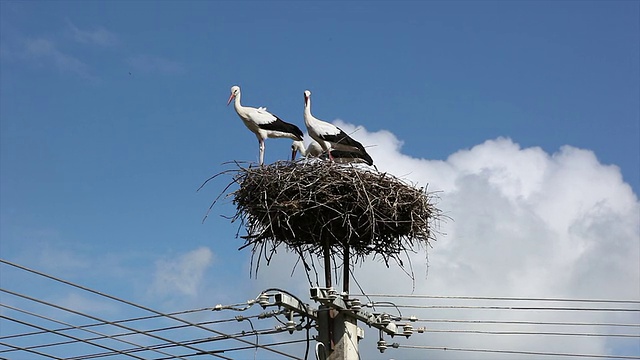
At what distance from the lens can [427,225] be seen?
33.1 ft

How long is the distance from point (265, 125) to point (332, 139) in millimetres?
1057

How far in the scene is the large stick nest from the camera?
9438mm

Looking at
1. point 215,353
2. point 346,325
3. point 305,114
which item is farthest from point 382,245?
point 305,114

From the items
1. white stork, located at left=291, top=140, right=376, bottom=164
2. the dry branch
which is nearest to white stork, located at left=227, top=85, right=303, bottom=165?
white stork, located at left=291, top=140, right=376, bottom=164

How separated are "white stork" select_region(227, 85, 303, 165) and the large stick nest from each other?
2.90 m

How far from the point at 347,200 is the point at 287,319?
150cm

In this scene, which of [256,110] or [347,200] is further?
[256,110]

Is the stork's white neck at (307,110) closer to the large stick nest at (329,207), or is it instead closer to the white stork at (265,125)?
the white stork at (265,125)

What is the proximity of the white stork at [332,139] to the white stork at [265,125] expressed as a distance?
42 cm

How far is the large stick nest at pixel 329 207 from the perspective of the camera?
9.44 meters

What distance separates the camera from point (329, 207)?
939 centimetres

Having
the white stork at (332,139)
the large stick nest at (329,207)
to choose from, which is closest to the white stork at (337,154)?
the white stork at (332,139)

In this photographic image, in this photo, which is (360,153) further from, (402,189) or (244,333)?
(244,333)

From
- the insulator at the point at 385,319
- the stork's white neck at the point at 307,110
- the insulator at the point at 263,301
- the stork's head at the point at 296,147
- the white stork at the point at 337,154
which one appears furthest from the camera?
the stork's head at the point at 296,147
